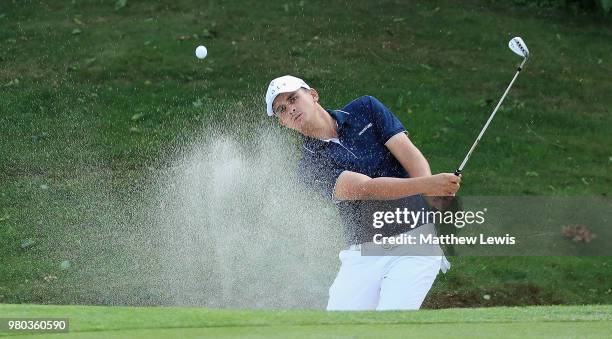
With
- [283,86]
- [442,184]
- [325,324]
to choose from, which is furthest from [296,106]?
[325,324]

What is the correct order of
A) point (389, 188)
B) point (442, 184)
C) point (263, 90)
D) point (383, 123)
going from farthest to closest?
point (263, 90)
point (383, 123)
point (389, 188)
point (442, 184)

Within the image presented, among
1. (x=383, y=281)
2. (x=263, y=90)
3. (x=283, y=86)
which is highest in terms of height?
(x=283, y=86)

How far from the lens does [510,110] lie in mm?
9344

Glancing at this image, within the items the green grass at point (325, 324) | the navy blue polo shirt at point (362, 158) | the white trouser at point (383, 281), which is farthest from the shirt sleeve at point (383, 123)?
the green grass at point (325, 324)

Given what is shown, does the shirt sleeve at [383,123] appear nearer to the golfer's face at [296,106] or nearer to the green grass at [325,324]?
the golfer's face at [296,106]

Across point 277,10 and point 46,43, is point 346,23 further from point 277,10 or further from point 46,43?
point 46,43

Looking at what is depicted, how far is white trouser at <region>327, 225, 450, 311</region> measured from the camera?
15.4 ft

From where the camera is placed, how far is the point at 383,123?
4754 millimetres

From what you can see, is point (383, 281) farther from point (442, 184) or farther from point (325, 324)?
point (325, 324)

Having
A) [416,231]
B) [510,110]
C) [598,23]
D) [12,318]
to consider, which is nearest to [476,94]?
[510,110]

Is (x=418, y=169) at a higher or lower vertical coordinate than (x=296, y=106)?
lower

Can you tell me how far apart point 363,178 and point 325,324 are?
887mm

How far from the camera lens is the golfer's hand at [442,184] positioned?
4.45 m

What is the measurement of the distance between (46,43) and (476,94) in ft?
11.4
